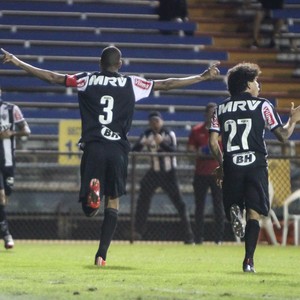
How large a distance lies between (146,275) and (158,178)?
932 centimetres

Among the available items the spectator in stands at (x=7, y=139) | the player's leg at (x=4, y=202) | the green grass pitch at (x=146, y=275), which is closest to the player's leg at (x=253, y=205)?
the green grass pitch at (x=146, y=275)

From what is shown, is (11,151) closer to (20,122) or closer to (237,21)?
(20,122)

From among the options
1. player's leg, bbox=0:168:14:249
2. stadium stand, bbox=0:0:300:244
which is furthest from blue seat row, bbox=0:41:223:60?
player's leg, bbox=0:168:14:249

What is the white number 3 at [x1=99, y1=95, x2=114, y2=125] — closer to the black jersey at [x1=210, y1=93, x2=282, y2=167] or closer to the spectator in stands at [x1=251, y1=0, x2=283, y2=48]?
the black jersey at [x1=210, y1=93, x2=282, y2=167]

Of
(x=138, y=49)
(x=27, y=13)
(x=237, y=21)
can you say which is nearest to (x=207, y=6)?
(x=237, y=21)

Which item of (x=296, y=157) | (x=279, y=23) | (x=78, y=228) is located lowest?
(x=78, y=228)

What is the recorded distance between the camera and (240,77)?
34.8 feet

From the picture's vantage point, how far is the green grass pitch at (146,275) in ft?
25.8

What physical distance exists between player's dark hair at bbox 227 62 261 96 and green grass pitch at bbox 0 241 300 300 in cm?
170

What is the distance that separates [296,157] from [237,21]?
7.10 m

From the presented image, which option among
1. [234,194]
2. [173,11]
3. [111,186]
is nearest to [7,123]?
[111,186]

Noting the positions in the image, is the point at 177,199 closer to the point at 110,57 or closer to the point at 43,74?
the point at 110,57

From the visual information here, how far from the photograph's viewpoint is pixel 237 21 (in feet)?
83.7

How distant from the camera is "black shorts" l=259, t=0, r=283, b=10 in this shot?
83.2ft
